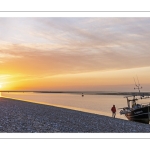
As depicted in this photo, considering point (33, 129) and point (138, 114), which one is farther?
point (138, 114)

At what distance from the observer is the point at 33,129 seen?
1962 centimetres

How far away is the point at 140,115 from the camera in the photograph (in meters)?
46.4

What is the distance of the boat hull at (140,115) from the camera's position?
4524 cm

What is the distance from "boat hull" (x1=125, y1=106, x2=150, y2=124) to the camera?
4524cm
